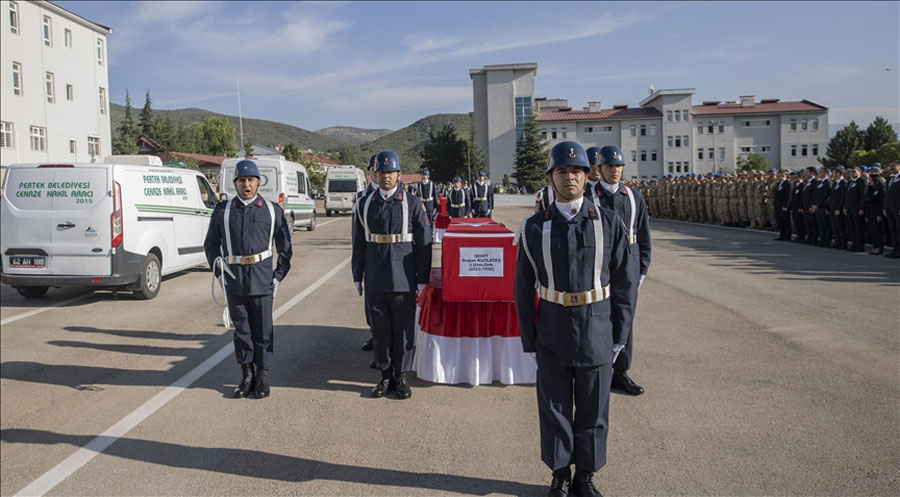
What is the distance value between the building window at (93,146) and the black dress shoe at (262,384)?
4265 cm

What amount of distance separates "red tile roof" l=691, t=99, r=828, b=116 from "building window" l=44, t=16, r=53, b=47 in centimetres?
7434

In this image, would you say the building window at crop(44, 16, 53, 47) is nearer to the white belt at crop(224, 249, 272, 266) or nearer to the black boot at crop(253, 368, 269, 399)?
the white belt at crop(224, 249, 272, 266)

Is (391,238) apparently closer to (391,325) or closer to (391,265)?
(391,265)

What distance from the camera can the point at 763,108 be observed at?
88688 mm

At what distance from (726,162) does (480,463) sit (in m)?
93.3

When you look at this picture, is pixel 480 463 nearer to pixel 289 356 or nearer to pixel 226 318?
pixel 226 318

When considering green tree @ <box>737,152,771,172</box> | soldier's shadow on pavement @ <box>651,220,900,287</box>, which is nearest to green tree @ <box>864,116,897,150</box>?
green tree @ <box>737,152,771,172</box>

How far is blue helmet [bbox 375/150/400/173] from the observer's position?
5828 mm

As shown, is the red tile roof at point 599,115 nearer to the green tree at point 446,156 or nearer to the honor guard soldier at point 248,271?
the green tree at point 446,156

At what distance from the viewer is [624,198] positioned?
5824 mm

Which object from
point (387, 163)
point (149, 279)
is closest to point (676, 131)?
point (149, 279)

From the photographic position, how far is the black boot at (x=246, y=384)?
5.72 metres

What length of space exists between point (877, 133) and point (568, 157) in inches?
4044

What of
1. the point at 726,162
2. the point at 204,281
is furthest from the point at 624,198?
the point at 726,162
